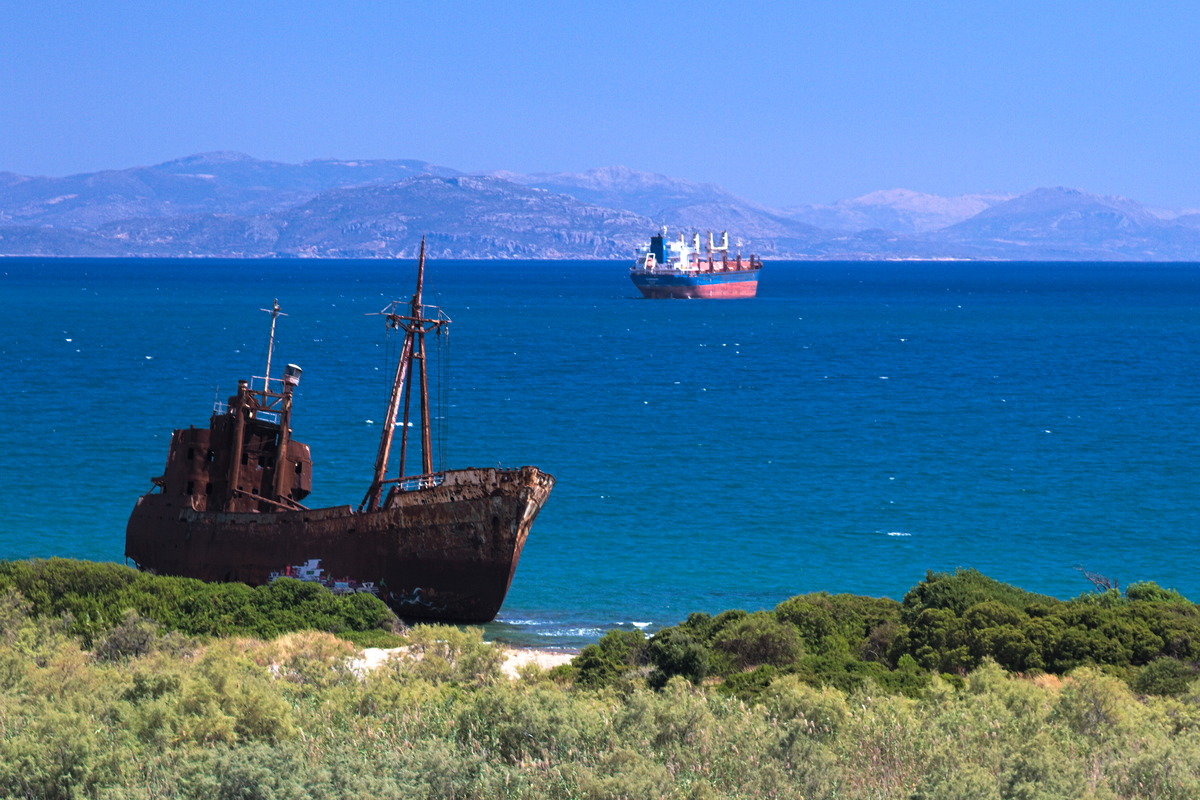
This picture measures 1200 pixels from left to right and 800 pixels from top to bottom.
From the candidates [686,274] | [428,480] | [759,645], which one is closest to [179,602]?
[428,480]

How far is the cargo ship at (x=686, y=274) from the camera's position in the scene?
538ft

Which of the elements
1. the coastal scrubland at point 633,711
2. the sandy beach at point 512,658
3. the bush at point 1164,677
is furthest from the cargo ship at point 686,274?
the bush at point 1164,677

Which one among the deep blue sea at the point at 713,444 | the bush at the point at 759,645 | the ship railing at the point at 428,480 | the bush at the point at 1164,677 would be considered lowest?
the deep blue sea at the point at 713,444

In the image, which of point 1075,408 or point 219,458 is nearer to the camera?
point 219,458

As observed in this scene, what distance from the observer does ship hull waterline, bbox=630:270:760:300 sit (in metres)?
164

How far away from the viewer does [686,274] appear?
164m

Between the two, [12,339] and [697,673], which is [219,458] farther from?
[12,339]

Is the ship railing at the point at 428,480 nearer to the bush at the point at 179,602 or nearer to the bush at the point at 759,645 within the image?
the bush at the point at 179,602

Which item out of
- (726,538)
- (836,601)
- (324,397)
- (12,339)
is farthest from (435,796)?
(12,339)

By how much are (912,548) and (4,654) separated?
23032 millimetres

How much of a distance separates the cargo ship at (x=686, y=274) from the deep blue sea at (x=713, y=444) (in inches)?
2057

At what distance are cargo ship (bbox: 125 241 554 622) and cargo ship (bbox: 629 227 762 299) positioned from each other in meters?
132

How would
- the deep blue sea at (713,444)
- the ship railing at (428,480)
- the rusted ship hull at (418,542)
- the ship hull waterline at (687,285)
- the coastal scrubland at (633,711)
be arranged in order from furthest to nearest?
A: the ship hull waterline at (687,285) → the deep blue sea at (713,444) → the ship railing at (428,480) → the rusted ship hull at (418,542) → the coastal scrubland at (633,711)

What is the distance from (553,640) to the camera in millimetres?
26328
